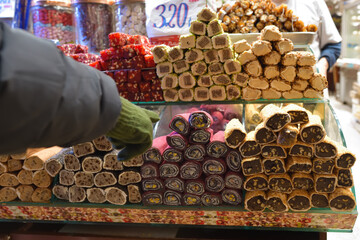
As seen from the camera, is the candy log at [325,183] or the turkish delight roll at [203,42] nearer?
the candy log at [325,183]

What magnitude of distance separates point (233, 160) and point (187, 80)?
51 centimetres

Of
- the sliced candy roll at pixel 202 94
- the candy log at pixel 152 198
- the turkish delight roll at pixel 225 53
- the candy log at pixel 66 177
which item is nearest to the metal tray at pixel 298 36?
the turkish delight roll at pixel 225 53

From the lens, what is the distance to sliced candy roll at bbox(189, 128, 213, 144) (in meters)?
1.74

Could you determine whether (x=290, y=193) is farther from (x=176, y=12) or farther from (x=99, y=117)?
(x=176, y=12)

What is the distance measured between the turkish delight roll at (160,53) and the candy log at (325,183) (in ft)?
3.37

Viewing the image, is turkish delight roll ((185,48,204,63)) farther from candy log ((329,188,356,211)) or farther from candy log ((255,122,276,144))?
candy log ((329,188,356,211))

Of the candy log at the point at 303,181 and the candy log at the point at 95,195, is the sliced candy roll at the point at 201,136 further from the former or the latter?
the candy log at the point at 95,195

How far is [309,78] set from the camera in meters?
1.72

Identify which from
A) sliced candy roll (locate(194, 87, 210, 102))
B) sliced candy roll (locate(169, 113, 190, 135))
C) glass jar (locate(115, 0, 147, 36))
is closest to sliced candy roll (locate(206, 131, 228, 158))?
sliced candy roll (locate(169, 113, 190, 135))

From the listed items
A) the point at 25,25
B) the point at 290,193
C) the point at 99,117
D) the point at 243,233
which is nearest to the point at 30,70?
the point at 99,117

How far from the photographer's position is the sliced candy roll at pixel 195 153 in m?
1.76

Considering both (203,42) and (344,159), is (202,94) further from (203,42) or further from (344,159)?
(344,159)

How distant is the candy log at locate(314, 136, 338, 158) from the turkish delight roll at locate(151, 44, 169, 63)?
93cm

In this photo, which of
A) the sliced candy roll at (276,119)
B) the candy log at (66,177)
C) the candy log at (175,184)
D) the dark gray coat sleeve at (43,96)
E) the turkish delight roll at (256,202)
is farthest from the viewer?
the candy log at (66,177)
